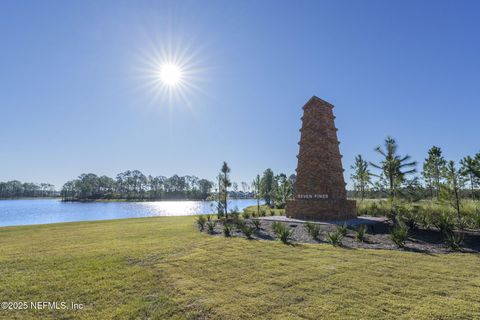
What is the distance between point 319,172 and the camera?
19.5m

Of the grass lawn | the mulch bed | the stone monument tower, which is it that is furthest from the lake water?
the grass lawn

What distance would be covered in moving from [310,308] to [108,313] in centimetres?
368

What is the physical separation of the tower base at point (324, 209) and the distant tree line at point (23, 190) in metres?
172

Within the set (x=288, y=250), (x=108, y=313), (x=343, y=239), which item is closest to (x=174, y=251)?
(x=288, y=250)

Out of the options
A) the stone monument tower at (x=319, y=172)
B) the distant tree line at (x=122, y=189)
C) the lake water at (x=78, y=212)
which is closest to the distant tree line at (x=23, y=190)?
the distant tree line at (x=122, y=189)

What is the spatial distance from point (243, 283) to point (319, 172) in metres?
14.8

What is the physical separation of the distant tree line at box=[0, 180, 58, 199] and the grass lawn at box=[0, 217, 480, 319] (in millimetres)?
172985

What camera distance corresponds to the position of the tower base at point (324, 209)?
1841cm

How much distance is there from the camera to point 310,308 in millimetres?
4711

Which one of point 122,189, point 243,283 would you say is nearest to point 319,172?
point 243,283

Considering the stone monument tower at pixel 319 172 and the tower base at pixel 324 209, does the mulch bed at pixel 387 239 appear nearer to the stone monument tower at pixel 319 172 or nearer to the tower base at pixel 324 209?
the tower base at pixel 324 209

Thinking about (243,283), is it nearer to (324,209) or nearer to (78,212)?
(324,209)

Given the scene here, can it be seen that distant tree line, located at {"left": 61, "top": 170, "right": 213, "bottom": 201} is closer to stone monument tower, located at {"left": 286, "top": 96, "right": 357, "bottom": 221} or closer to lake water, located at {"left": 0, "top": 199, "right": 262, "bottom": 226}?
lake water, located at {"left": 0, "top": 199, "right": 262, "bottom": 226}

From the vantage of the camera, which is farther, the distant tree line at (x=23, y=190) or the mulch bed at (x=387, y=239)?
the distant tree line at (x=23, y=190)
